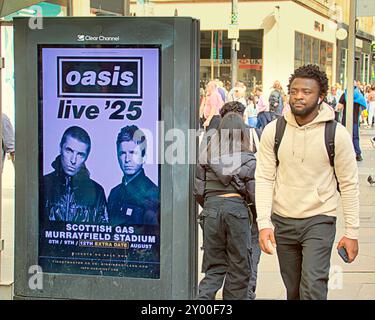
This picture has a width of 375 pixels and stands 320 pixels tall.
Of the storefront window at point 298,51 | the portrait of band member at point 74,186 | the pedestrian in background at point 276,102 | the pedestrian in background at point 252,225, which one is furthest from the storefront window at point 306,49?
the portrait of band member at point 74,186

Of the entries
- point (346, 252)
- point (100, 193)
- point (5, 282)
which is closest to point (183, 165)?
point (100, 193)

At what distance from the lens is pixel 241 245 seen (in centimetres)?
549

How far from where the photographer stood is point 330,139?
4.55 metres

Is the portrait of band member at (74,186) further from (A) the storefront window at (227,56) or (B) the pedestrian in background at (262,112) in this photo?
(A) the storefront window at (227,56)

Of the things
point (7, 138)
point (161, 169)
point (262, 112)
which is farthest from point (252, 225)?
point (262, 112)

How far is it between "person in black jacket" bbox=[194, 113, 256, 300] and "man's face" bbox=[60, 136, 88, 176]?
870 mm

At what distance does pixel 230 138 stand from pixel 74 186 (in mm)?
1257

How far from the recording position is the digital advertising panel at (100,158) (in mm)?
5133

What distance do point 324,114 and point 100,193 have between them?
171 centimetres

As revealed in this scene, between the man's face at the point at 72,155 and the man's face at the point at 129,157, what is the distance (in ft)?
0.86

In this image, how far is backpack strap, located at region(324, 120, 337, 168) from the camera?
14.9 feet

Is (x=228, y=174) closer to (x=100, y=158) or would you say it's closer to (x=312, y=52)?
(x=100, y=158)
